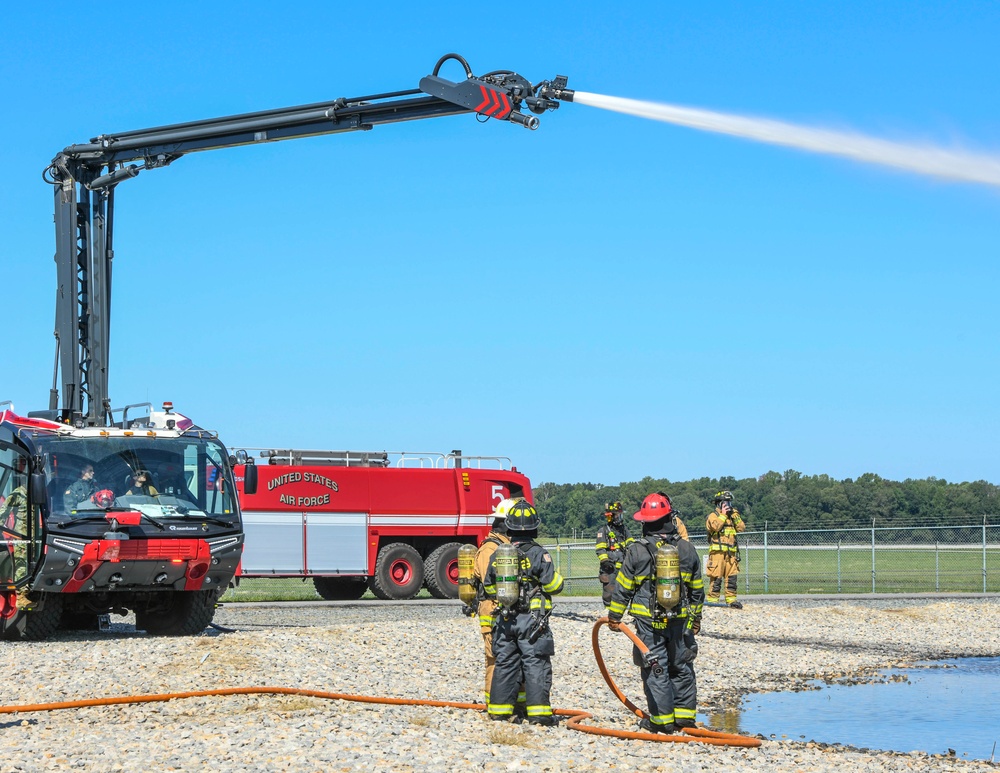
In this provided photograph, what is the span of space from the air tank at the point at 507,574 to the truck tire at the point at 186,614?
711 cm

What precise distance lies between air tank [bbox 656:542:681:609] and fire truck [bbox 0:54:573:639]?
21.1 feet

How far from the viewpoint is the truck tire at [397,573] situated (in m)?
24.3

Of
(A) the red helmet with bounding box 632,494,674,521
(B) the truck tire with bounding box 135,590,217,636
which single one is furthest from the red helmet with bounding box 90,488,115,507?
(A) the red helmet with bounding box 632,494,674,521

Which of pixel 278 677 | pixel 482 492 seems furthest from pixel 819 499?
pixel 278 677

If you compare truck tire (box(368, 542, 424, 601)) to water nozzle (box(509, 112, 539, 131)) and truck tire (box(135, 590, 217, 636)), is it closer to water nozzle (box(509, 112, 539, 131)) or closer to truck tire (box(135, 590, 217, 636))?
truck tire (box(135, 590, 217, 636))

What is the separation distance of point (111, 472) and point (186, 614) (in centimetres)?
221

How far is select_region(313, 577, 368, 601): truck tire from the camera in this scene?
2548 centimetres

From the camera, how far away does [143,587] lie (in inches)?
577

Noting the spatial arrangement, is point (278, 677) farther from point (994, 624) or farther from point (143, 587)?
point (994, 624)

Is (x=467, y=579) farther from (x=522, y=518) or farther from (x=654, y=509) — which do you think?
(x=654, y=509)

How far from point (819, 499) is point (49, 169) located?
59.7 m

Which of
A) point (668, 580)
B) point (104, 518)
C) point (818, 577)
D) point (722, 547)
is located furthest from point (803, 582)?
point (668, 580)

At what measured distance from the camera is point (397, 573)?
80.6 feet

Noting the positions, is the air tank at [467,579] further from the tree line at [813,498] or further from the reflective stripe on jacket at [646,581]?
the tree line at [813,498]
